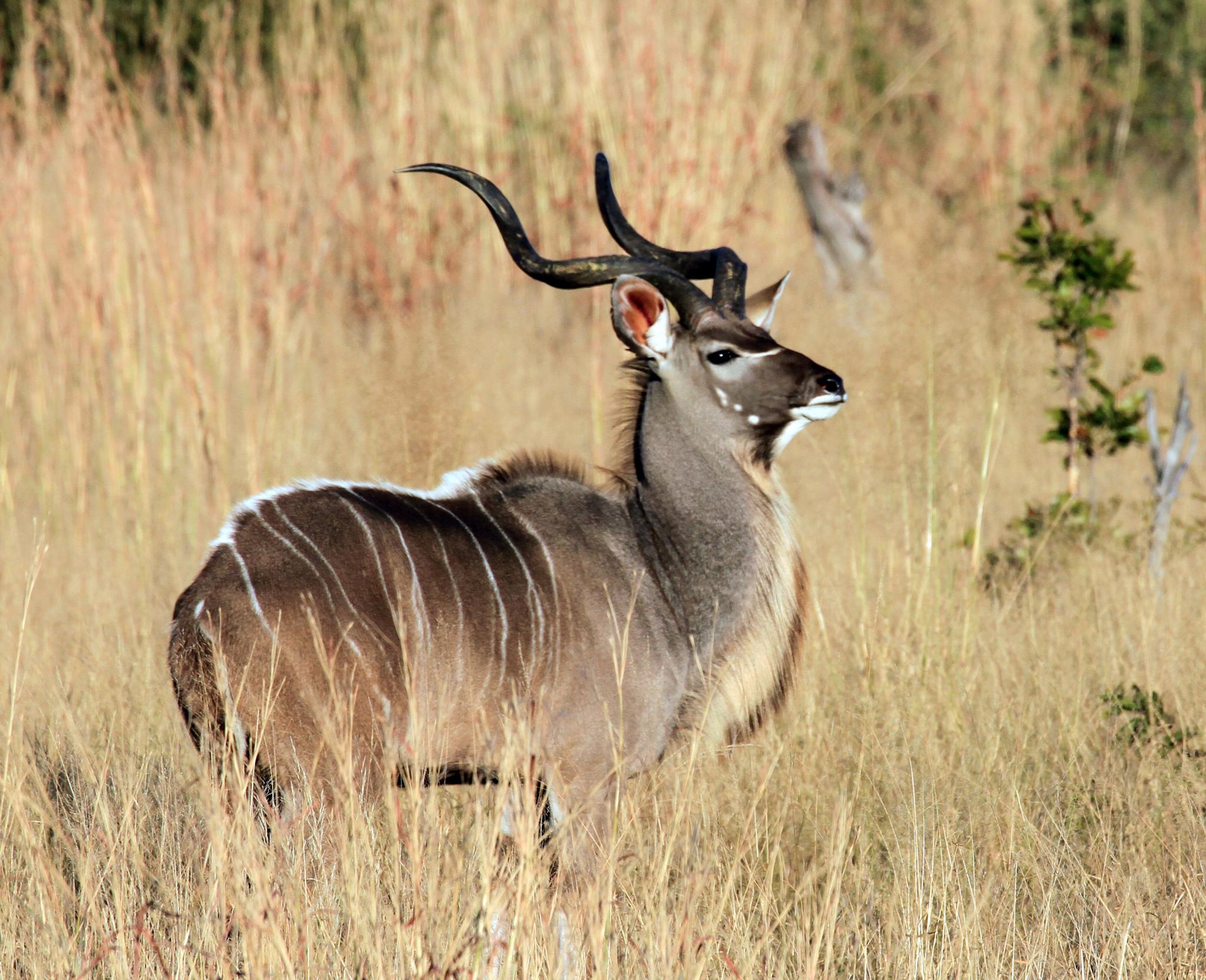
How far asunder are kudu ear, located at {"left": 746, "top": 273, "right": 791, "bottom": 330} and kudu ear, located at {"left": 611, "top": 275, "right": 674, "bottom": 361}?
1.28ft

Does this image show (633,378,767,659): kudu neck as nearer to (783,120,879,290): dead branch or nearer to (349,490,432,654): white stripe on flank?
(349,490,432,654): white stripe on flank

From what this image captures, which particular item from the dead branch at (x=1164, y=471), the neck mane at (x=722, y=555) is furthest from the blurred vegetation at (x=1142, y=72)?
the neck mane at (x=722, y=555)

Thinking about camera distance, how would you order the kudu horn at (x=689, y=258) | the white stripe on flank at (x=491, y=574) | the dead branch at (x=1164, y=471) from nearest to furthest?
1. the white stripe on flank at (x=491, y=574)
2. the kudu horn at (x=689, y=258)
3. the dead branch at (x=1164, y=471)

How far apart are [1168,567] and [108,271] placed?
426cm

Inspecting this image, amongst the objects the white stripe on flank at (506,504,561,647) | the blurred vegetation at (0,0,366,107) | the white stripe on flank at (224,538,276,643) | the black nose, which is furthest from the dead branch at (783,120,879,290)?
the white stripe on flank at (224,538,276,643)

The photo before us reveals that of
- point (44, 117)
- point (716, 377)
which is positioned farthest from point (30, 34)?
point (716, 377)

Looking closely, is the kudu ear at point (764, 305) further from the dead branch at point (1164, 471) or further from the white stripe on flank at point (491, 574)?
the dead branch at point (1164, 471)

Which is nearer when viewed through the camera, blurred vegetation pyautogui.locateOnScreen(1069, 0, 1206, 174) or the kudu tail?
the kudu tail

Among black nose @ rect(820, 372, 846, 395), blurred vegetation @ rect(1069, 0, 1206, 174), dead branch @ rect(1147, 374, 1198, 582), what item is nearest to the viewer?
black nose @ rect(820, 372, 846, 395)

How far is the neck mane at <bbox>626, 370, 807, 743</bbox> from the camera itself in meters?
3.29

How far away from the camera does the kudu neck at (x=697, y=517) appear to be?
3.32 m

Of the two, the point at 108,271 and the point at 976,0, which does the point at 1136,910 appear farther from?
the point at 976,0

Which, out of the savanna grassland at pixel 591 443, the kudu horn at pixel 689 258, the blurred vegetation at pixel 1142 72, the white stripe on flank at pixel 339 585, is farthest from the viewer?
the blurred vegetation at pixel 1142 72

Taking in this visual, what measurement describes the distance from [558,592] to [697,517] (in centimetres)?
45
